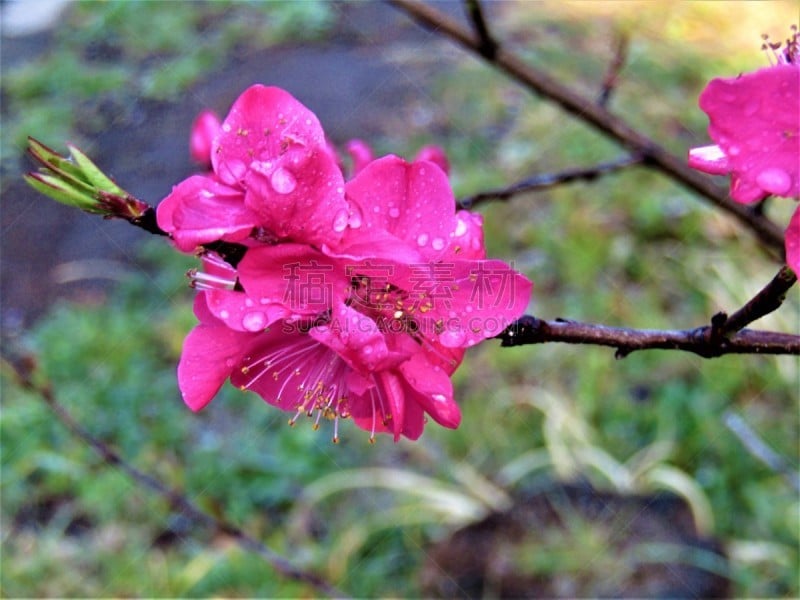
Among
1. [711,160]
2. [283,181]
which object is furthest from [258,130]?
[711,160]

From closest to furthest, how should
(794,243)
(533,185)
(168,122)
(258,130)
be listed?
(794,243) < (258,130) < (533,185) < (168,122)

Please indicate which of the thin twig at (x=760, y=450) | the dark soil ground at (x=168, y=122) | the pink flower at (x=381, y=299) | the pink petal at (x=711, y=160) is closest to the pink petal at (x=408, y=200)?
the pink flower at (x=381, y=299)

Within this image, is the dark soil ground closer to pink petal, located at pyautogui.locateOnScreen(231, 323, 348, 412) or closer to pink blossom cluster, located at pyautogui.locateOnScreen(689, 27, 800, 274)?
pink petal, located at pyautogui.locateOnScreen(231, 323, 348, 412)

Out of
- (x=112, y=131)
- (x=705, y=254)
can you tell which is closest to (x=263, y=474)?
(x=705, y=254)

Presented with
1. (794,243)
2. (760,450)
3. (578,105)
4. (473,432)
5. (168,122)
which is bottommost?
(168,122)

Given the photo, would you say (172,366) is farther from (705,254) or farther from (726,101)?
(726,101)

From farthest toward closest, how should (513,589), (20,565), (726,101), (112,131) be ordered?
1. (112,131)
2. (20,565)
3. (513,589)
4. (726,101)

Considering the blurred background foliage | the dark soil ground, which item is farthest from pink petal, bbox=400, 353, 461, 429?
the dark soil ground

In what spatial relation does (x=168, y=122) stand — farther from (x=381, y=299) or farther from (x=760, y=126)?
(x=760, y=126)

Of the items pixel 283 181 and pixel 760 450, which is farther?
pixel 760 450
